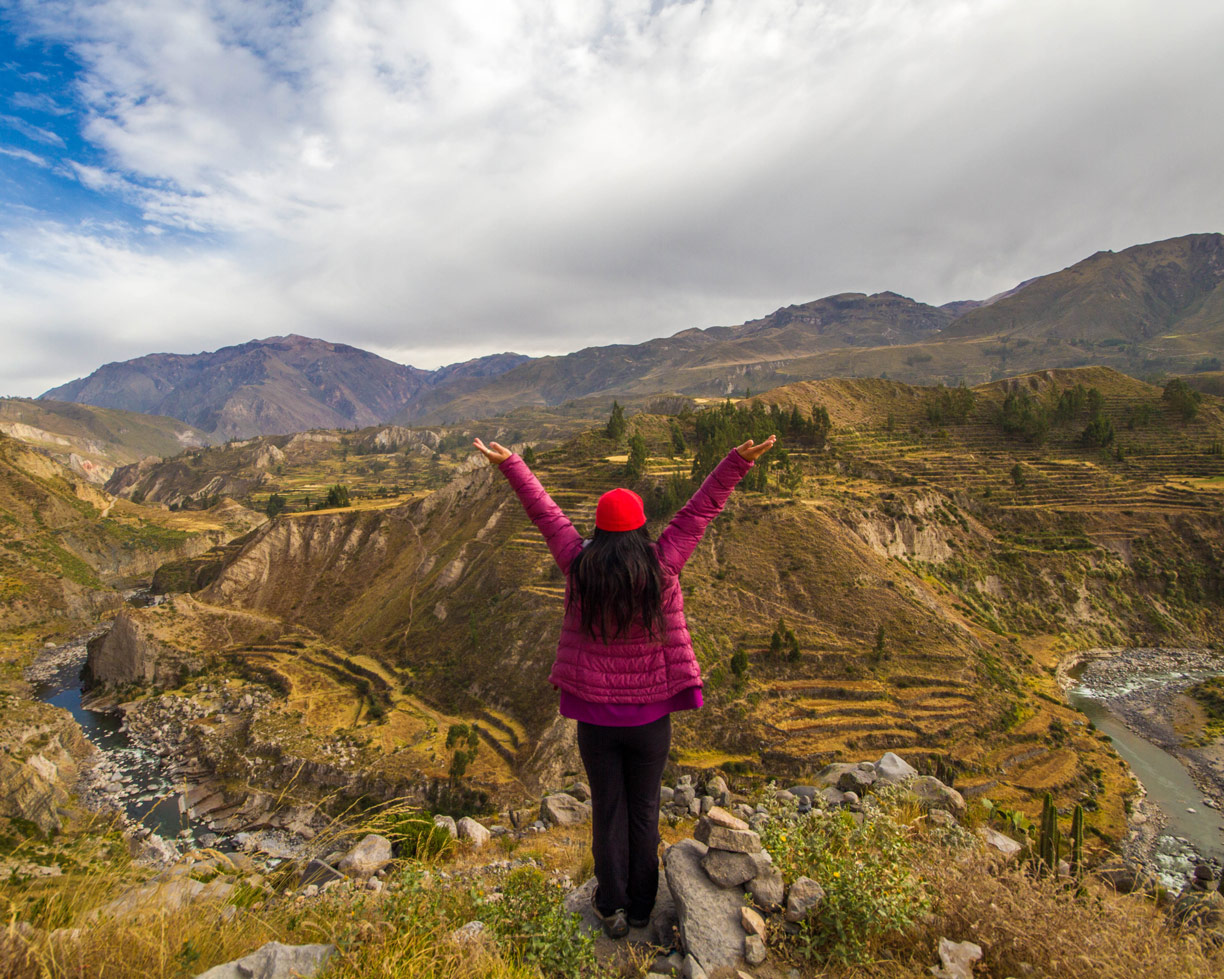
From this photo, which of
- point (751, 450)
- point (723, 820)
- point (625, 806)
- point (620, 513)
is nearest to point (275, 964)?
point (625, 806)

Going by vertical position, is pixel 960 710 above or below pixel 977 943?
below

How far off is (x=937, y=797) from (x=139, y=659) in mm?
57057

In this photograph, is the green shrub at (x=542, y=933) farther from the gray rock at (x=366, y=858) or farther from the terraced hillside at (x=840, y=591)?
the terraced hillside at (x=840, y=591)

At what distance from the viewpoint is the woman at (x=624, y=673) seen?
4.00 metres

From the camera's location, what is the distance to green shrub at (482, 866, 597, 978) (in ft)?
11.9

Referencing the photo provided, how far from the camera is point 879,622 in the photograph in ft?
107

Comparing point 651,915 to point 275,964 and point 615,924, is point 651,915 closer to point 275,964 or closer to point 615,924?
point 615,924

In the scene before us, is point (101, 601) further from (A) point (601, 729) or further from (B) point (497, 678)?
(A) point (601, 729)

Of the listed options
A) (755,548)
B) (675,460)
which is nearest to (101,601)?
(675,460)

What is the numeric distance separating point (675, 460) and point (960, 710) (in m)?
30.1

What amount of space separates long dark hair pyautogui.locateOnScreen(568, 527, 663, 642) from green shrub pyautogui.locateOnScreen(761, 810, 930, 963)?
241cm

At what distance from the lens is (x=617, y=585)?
3877 mm

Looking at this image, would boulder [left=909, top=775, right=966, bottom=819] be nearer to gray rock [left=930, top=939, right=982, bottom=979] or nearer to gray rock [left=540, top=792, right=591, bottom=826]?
gray rock [left=930, top=939, right=982, bottom=979]

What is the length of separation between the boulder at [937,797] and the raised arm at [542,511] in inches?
303
